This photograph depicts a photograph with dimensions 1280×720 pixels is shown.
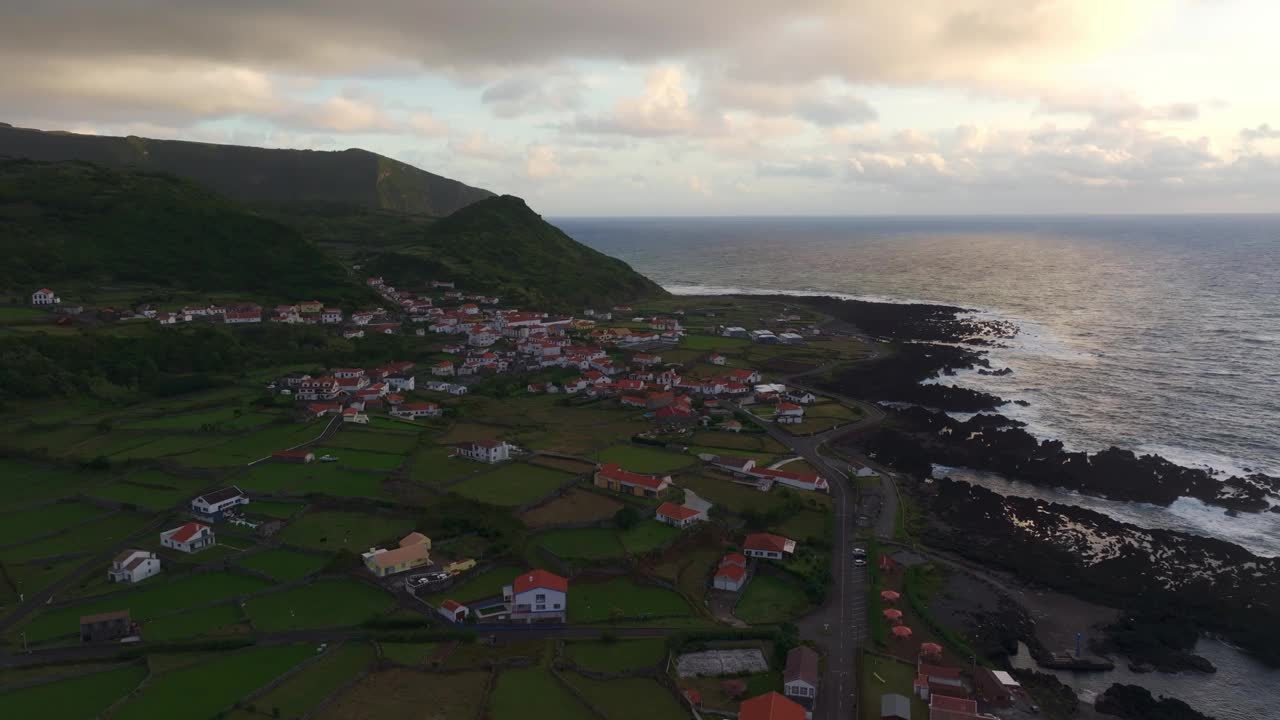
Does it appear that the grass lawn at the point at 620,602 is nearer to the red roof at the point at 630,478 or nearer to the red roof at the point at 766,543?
the red roof at the point at 766,543

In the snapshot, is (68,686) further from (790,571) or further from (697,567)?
(790,571)

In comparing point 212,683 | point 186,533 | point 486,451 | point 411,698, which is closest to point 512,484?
point 486,451

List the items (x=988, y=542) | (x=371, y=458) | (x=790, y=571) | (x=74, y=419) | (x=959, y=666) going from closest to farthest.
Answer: (x=959, y=666)
(x=790, y=571)
(x=988, y=542)
(x=371, y=458)
(x=74, y=419)

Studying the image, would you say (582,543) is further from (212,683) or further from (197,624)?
(197,624)

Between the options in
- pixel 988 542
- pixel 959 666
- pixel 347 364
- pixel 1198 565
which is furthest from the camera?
pixel 347 364

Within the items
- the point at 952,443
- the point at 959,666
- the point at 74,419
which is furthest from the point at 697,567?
the point at 74,419

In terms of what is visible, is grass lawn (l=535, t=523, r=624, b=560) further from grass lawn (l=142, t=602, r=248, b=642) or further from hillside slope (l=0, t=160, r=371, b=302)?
hillside slope (l=0, t=160, r=371, b=302)

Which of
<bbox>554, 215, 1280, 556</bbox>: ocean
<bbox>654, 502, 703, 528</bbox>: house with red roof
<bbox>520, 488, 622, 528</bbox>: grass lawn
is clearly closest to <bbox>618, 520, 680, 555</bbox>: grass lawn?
<bbox>654, 502, 703, 528</bbox>: house with red roof

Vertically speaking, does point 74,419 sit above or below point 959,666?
above
